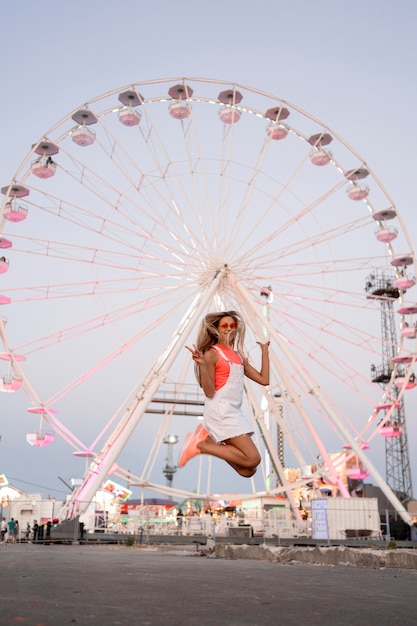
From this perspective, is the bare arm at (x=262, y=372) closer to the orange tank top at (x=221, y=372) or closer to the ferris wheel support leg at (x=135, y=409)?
the orange tank top at (x=221, y=372)

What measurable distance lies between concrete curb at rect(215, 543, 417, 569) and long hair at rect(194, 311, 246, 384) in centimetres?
435

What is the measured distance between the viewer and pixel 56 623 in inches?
112

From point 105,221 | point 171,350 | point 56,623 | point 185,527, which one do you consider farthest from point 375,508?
point 56,623

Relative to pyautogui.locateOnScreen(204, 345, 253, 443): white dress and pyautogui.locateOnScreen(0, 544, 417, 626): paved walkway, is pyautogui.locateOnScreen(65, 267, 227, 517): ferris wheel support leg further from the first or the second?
pyautogui.locateOnScreen(204, 345, 253, 443): white dress

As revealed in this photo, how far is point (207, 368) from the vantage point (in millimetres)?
4492

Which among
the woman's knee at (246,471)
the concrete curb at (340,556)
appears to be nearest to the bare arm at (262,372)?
the woman's knee at (246,471)

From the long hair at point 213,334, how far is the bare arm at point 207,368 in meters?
0.15

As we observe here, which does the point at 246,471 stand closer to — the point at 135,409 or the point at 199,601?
the point at 199,601

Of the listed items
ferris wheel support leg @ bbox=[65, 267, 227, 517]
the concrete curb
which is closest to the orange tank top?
the concrete curb

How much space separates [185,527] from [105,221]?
11.2 m

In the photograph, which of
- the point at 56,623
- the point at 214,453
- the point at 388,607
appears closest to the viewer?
the point at 56,623

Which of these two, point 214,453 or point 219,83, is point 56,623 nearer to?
point 214,453

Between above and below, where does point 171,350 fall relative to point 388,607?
above

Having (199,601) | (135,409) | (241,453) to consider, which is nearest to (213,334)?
(241,453)
